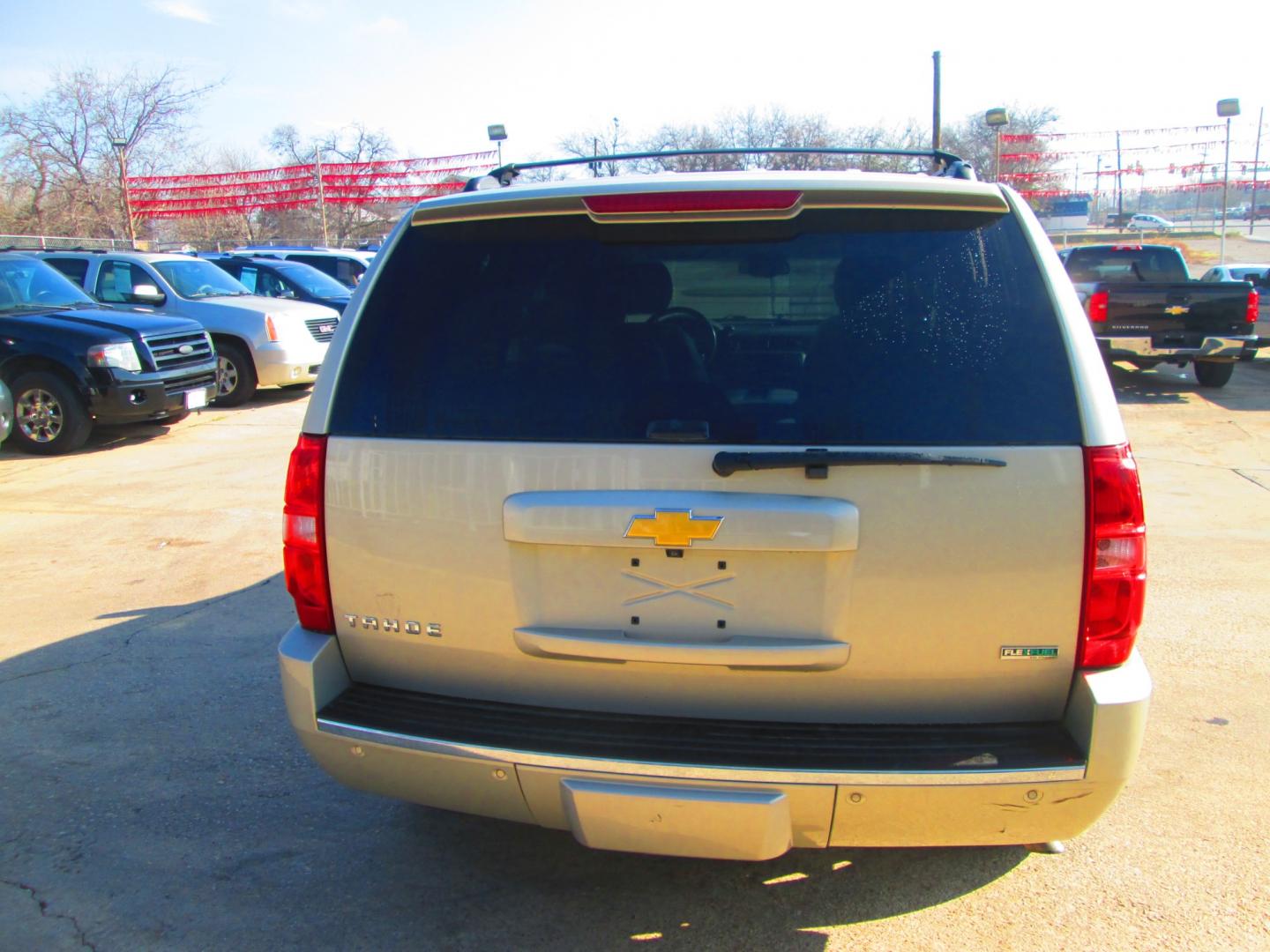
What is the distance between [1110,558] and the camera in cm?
243

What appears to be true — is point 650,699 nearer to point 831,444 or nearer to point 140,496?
point 831,444

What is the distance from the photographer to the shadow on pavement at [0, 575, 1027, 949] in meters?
2.92

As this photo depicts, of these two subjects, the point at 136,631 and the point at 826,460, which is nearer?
the point at 826,460

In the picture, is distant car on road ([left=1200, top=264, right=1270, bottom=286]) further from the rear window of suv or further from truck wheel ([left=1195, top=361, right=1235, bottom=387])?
the rear window of suv

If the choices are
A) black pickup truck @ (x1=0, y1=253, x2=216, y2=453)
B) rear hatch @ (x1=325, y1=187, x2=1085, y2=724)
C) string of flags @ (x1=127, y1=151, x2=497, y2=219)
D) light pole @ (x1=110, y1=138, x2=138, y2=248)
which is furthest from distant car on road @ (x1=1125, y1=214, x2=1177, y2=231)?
rear hatch @ (x1=325, y1=187, x2=1085, y2=724)

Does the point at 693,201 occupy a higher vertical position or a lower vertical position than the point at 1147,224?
lower

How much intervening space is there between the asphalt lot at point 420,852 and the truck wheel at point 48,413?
5352 mm

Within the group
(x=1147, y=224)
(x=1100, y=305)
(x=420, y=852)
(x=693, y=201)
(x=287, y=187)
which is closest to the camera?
(x=693, y=201)

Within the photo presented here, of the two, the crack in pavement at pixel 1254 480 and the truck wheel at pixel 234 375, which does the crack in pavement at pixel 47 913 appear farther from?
the truck wheel at pixel 234 375

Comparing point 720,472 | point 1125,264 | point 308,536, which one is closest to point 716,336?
point 720,472

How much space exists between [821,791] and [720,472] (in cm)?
77

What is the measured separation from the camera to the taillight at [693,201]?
2.55m

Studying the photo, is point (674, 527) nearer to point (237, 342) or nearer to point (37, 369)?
point (37, 369)

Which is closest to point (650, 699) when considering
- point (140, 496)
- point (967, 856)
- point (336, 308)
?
point (967, 856)
